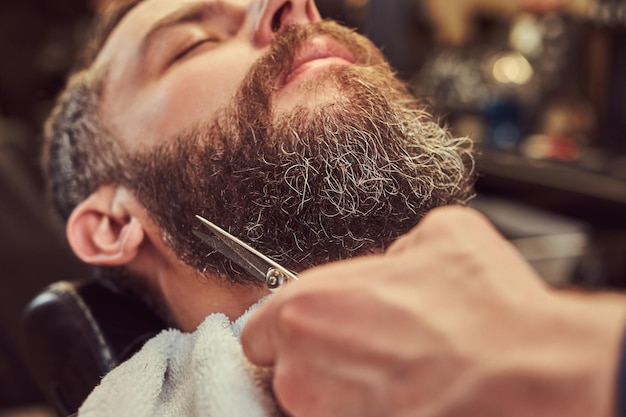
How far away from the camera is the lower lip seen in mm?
1075

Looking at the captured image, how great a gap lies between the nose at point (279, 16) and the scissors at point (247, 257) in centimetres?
31

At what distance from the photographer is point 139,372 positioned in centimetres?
92

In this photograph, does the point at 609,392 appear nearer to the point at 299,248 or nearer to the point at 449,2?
the point at 299,248

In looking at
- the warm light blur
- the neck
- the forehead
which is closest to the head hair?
the forehead

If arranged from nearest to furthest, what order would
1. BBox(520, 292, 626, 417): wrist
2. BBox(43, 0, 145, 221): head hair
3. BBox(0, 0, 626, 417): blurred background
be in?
BBox(520, 292, 626, 417): wrist < BBox(43, 0, 145, 221): head hair < BBox(0, 0, 626, 417): blurred background

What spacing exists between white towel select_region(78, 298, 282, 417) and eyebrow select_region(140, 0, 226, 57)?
49 cm

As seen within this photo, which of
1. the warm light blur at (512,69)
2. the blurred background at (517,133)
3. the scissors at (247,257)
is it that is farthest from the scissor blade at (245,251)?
the warm light blur at (512,69)

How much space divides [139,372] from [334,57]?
1.75 feet

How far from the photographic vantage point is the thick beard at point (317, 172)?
1.01 m

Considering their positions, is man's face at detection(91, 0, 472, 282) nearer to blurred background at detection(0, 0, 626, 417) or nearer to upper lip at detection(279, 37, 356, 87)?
upper lip at detection(279, 37, 356, 87)

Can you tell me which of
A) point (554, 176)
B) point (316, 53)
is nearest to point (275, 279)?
point (316, 53)

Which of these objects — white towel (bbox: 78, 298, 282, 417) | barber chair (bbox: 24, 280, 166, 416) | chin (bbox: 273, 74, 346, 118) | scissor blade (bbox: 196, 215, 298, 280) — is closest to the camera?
white towel (bbox: 78, 298, 282, 417)

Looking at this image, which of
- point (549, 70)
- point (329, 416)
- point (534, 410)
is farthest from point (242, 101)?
point (549, 70)

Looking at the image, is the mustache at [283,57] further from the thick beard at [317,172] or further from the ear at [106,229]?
the ear at [106,229]
